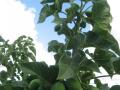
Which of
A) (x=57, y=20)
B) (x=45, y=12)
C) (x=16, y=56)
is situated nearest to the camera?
(x=57, y=20)

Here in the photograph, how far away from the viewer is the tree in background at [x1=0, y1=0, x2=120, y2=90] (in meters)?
3.10

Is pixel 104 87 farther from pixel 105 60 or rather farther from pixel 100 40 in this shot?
pixel 100 40

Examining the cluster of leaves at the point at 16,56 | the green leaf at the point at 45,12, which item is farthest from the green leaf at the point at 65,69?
the cluster of leaves at the point at 16,56

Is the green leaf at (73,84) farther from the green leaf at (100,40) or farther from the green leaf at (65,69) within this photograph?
the green leaf at (100,40)

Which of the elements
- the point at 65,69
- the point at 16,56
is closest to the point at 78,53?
the point at 65,69

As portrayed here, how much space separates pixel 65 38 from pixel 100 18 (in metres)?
0.31

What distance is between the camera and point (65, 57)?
10.2ft

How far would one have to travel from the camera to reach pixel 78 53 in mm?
3102

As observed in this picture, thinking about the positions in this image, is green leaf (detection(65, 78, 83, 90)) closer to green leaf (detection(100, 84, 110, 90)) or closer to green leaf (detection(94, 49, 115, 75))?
green leaf (detection(94, 49, 115, 75))

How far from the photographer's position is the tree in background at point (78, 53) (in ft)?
10.2

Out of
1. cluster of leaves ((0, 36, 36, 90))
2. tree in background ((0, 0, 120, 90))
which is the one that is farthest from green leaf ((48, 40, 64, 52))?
cluster of leaves ((0, 36, 36, 90))

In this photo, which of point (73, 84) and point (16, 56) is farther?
point (16, 56)

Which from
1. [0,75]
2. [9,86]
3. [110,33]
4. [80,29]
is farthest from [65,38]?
[0,75]

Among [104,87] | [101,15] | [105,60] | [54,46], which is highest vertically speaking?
[101,15]
